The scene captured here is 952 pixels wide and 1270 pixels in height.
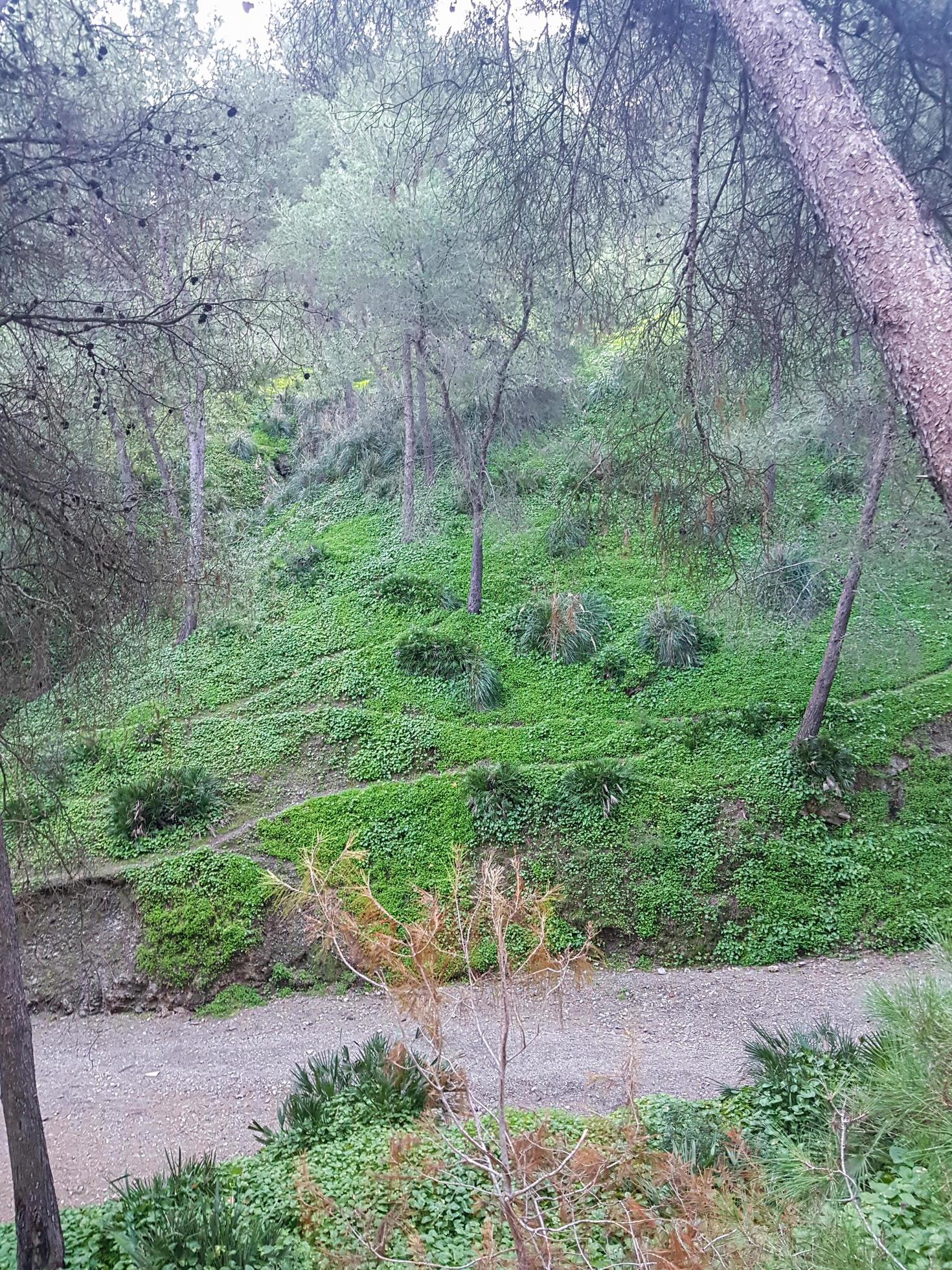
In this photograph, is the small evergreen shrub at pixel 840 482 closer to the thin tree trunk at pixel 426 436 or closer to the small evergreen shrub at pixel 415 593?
the small evergreen shrub at pixel 415 593

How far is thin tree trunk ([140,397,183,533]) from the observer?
4.59 metres

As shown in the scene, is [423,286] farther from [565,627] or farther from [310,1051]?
[310,1051]

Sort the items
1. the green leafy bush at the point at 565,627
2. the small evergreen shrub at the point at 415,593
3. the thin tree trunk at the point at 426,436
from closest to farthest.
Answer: the green leafy bush at the point at 565,627
the small evergreen shrub at the point at 415,593
the thin tree trunk at the point at 426,436

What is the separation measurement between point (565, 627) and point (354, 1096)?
26.4 ft

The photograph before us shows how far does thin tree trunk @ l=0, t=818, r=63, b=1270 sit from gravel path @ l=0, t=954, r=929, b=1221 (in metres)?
1.97

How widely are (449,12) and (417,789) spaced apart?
9205 mm

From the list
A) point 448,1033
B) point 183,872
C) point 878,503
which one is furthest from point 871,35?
point 183,872

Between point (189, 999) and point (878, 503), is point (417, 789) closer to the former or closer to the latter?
point (189, 999)

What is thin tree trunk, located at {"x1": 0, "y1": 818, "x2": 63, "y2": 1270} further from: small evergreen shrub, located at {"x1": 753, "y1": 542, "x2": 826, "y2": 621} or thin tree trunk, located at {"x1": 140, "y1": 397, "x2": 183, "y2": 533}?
small evergreen shrub, located at {"x1": 753, "y1": 542, "x2": 826, "y2": 621}

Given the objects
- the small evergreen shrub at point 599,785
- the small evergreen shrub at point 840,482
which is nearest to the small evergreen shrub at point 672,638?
the small evergreen shrub at point 599,785

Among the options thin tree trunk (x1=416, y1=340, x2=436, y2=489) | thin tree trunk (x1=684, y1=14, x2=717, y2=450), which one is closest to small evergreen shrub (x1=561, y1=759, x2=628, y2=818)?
thin tree trunk (x1=684, y1=14, x2=717, y2=450)

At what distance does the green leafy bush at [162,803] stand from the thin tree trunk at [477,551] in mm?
5684

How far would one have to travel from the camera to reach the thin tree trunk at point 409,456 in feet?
52.4

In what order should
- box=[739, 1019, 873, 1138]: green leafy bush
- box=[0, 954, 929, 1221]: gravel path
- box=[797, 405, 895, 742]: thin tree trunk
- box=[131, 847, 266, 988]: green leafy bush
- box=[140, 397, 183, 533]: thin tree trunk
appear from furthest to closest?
box=[131, 847, 266, 988]: green leafy bush < box=[797, 405, 895, 742]: thin tree trunk < box=[0, 954, 929, 1221]: gravel path < box=[739, 1019, 873, 1138]: green leafy bush < box=[140, 397, 183, 533]: thin tree trunk
